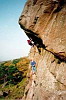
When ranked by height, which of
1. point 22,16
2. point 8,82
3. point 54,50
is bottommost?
point 8,82

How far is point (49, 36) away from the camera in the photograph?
17969 millimetres

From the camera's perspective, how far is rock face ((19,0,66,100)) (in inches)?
663

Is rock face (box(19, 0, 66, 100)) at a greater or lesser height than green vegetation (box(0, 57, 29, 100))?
greater

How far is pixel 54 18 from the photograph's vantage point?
18156mm

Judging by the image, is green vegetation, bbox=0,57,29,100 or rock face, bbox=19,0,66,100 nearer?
rock face, bbox=19,0,66,100

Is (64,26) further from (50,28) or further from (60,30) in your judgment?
(50,28)

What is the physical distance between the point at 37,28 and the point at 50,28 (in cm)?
205

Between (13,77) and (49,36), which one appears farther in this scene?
(13,77)

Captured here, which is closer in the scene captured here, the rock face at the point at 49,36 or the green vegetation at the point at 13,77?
the rock face at the point at 49,36

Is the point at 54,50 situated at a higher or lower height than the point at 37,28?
lower

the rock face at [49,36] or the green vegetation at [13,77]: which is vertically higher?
the rock face at [49,36]

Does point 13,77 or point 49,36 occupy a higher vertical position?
point 49,36

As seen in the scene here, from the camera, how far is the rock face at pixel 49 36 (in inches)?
663

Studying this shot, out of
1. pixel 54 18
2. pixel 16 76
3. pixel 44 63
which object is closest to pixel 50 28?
pixel 54 18
